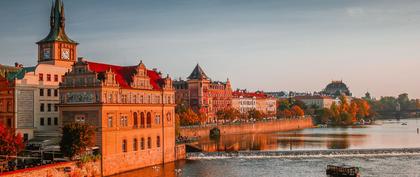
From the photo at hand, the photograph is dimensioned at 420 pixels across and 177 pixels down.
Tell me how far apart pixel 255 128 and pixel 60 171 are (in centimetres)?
10727

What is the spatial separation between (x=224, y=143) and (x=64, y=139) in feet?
195

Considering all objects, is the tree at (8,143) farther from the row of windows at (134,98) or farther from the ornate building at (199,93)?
the ornate building at (199,93)

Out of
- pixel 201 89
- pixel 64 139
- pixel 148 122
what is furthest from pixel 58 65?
pixel 201 89

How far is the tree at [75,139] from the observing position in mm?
56094

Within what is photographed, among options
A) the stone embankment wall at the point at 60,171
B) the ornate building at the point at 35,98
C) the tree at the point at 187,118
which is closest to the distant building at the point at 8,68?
the ornate building at the point at 35,98

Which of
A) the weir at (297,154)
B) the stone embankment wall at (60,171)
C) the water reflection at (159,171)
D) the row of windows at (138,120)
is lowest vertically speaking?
the water reflection at (159,171)

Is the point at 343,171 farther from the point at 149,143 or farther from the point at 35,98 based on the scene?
the point at 35,98

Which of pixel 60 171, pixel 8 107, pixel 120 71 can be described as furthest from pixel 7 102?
pixel 60 171

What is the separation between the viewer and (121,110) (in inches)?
2527

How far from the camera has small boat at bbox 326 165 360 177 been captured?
5950 centimetres

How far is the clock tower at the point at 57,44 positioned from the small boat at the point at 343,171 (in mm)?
39038

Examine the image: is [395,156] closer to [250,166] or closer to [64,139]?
[250,166]

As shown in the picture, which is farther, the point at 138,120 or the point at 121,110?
Result: the point at 138,120

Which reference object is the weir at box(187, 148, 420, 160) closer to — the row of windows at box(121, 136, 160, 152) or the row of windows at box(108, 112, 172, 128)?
the row of windows at box(121, 136, 160, 152)
